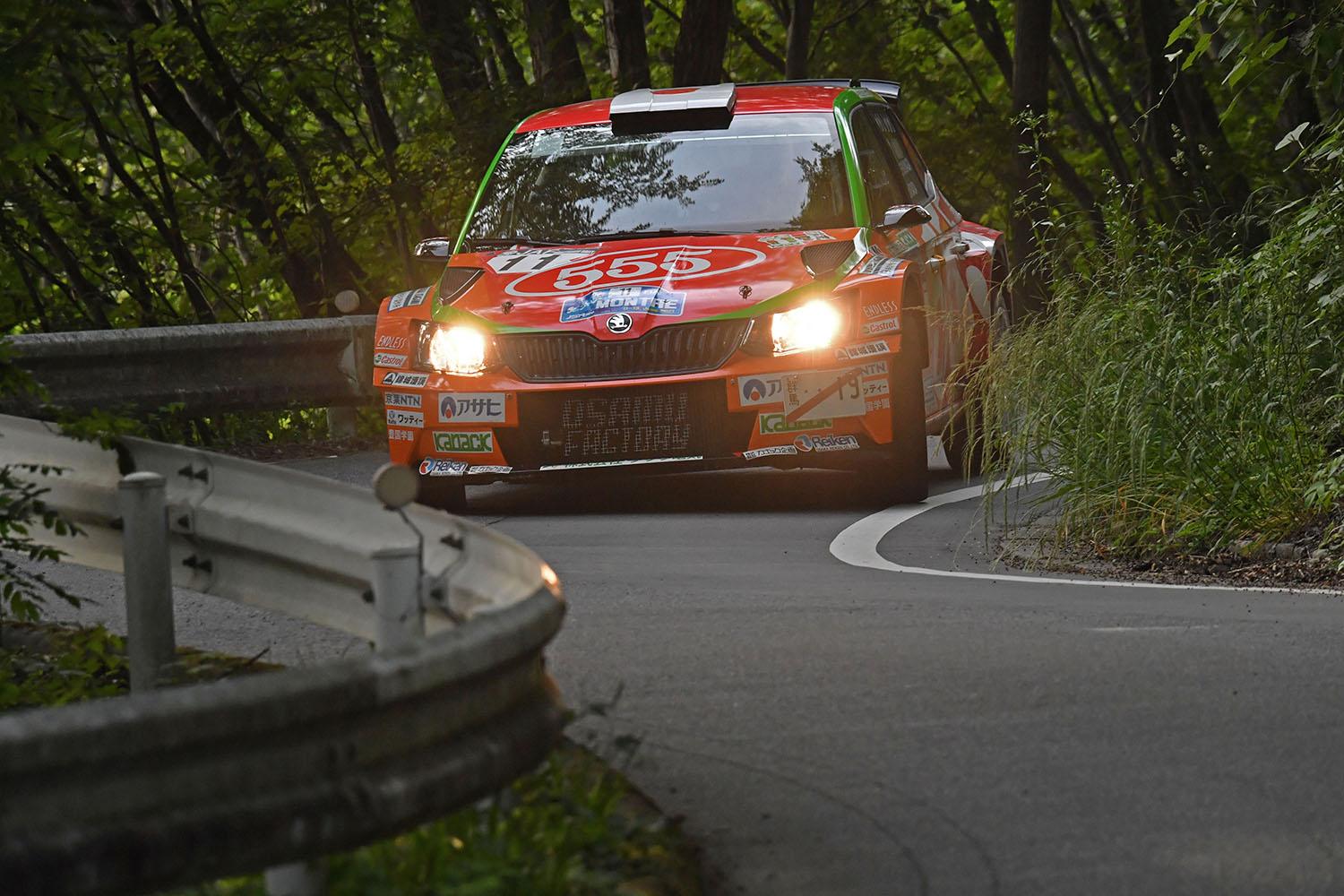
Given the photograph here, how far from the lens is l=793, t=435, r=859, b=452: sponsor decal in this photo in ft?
33.3

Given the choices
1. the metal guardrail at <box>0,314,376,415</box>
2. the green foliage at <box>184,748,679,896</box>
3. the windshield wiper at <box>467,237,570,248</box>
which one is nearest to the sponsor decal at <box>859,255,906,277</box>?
the windshield wiper at <box>467,237,570,248</box>

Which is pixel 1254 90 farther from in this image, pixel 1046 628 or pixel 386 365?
pixel 1046 628

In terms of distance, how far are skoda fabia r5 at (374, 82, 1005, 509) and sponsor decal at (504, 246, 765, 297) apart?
0.05ft

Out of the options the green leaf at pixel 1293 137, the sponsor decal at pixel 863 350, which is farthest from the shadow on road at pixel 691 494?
the green leaf at pixel 1293 137

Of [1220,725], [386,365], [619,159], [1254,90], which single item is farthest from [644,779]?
[1254,90]

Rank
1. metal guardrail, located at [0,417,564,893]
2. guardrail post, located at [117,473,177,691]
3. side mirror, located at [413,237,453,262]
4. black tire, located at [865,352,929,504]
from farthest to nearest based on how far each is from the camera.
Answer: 1. side mirror, located at [413,237,453,262]
2. black tire, located at [865,352,929,504]
3. guardrail post, located at [117,473,177,691]
4. metal guardrail, located at [0,417,564,893]

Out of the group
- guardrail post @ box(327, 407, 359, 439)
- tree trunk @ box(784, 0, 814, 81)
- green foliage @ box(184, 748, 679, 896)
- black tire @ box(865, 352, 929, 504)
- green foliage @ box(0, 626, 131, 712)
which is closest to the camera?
green foliage @ box(184, 748, 679, 896)

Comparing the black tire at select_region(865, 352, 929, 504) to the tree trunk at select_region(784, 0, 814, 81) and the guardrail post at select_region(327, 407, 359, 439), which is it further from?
the tree trunk at select_region(784, 0, 814, 81)

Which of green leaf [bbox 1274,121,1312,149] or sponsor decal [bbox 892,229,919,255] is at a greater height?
green leaf [bbox 1274,121,1312,149]

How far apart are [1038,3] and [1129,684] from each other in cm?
1685

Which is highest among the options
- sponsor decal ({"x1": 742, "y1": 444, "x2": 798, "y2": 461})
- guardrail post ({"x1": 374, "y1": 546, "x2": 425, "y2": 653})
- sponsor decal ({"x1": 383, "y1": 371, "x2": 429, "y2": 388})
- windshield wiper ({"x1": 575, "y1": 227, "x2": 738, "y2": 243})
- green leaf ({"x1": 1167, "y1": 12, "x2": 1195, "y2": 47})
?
green leaf ({"x1": 1167, "y1": 12, "x2": 1195, "y2": 47})

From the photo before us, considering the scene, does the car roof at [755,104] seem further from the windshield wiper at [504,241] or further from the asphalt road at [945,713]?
the asphalt road at [945,713]

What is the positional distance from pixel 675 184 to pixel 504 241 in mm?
919

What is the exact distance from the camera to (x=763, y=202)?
437 inches
